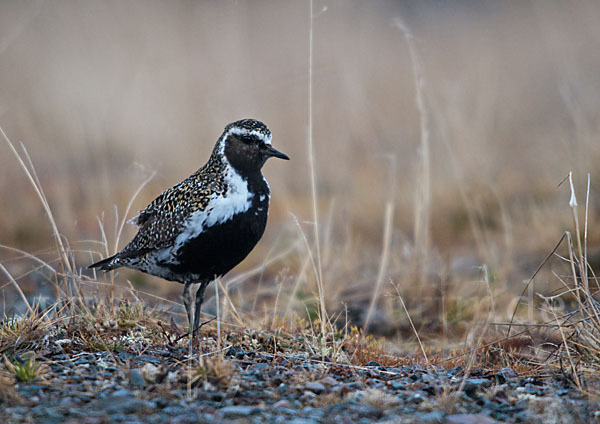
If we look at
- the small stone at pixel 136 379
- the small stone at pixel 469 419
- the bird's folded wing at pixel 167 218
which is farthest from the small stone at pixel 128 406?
the bird's folded wing at pixel 167 218

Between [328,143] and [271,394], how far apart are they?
8.22 meters

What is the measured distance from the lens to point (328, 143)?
11164mm

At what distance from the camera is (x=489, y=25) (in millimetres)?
20359

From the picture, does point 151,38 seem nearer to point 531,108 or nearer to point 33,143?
point 33,143

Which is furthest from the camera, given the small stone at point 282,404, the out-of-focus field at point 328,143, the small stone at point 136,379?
the out-of-focus field at point 328,143

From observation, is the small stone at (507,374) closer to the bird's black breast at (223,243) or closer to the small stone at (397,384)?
the small stone at (397,384)

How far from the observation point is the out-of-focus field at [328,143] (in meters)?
6.43

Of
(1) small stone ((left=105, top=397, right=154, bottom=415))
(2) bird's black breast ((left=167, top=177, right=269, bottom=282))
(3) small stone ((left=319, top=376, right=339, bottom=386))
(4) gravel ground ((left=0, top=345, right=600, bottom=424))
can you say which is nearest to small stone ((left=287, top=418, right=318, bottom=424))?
(4) gravel ground ((left=0, top=345, right=600, bottom=424))

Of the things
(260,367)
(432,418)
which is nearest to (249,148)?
(260,367)

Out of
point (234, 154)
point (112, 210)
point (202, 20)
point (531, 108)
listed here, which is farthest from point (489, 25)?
point (234, 154)

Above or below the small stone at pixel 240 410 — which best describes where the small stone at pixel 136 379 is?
above

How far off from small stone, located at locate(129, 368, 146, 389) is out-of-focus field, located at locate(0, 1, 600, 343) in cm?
141

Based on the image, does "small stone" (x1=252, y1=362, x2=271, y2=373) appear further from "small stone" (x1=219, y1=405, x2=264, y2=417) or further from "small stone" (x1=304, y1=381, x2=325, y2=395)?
"small stone" (x1=219, y1=405, x2=264, y2=417)

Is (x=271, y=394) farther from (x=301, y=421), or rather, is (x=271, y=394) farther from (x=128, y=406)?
(x=128, y=406)
